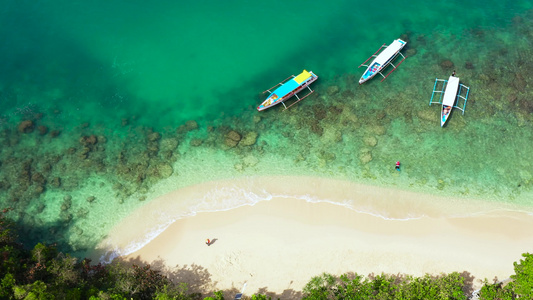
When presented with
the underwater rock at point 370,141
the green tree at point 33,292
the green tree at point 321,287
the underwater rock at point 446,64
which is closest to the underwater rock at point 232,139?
the underwater rock at point 370,141

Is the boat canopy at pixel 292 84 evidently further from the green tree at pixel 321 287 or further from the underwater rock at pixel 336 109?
the green tree at pixel 321 287

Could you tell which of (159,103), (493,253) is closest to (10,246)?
(159,103)

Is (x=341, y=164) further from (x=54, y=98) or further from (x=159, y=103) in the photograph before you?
(x=54, y=98)

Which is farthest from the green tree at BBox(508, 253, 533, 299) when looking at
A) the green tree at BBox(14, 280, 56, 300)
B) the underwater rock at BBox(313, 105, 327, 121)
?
the green tree at BBox(14, 280, 56, 300)

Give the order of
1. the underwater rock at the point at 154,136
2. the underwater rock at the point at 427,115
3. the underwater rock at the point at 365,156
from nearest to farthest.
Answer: the underwater rock at the point at 365,156 → the underwater rock at the point at 154,136 → the underwater rock at the point at 427,115

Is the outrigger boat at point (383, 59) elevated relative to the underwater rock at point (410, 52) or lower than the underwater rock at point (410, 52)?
lower

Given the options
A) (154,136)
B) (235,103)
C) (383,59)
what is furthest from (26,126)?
(383,59)

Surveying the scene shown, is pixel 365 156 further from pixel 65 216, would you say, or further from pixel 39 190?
pixel 39 190
